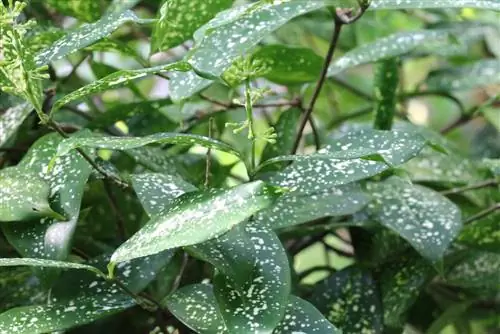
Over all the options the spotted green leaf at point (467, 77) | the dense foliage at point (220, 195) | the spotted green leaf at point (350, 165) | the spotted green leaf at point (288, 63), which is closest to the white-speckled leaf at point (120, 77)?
the dense foliage at point (220, 195)

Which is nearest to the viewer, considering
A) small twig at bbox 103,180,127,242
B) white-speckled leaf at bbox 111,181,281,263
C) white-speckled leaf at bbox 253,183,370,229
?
white-speckled leaf at bbox 111,181,281,263

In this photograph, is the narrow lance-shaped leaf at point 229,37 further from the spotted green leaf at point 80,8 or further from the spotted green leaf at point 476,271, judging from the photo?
the spotted green leaf at point 476,271

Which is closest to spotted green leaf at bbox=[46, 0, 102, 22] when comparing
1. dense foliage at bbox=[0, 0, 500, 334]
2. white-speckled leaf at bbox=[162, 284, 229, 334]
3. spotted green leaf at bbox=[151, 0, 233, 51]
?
dense foliage at bbox=[0, 0, 500, 334]


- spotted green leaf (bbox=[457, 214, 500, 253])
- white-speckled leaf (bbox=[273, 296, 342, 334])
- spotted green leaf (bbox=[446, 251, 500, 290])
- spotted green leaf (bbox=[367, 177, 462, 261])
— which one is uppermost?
white-speckled leaf (bbox=[273, 296, 342, 334])

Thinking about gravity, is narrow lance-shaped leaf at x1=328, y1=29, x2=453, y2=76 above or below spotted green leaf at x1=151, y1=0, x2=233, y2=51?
below

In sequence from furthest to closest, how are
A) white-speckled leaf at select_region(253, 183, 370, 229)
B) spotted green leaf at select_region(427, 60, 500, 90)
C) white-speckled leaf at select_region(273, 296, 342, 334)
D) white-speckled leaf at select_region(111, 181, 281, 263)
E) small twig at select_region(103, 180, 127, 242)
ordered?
1. spotted green leaf at select_region(427, 60, 500, 90)
2. small twig at select_region(103, 180, 127, 242)
3. white-speckled leaf at select_region(253, 183, 370, 229)
4. white-speckled leaf at select_region(273, 296, 342, 334)
5. white-speckled leaf at select_region(111, 181, 281, 263)

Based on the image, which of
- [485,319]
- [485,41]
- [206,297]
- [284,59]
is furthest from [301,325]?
[485,41]

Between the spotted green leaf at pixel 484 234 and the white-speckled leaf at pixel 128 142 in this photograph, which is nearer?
the white-speckled leaf at pixel 128 142

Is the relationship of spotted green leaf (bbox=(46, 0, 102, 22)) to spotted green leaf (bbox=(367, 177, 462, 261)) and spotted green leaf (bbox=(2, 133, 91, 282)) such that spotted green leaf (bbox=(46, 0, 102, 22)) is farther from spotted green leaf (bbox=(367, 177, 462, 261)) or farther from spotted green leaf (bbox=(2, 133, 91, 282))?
spotted green leaf (bbox=(367, 177, 462, 261))

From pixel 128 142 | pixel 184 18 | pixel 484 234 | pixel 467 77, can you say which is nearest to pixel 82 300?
pixel 128 142
